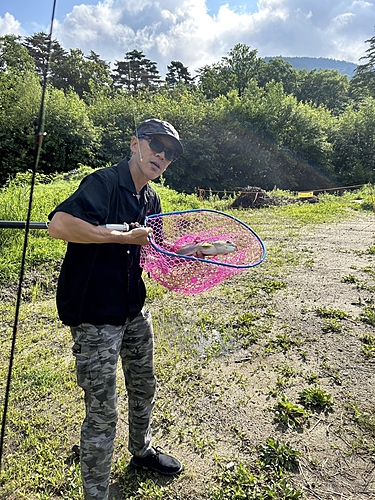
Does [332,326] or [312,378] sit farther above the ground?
[332,326]

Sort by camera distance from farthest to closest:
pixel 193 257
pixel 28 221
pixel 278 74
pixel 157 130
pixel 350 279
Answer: pixel 278 74, pixel 350 279, pixel 193 257, pixel 157 130, pixel 28 221

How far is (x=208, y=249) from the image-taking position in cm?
198

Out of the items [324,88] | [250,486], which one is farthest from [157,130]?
[324,88]

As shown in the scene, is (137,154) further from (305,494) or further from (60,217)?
(305,494)

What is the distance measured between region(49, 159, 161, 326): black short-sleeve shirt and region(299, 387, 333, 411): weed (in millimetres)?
1630

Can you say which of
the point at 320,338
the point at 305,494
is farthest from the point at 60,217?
the point at 320,338

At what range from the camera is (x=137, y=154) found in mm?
1671

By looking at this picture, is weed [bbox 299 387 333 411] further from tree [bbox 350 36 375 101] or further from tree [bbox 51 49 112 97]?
tree [bbox 350 36 375 101]

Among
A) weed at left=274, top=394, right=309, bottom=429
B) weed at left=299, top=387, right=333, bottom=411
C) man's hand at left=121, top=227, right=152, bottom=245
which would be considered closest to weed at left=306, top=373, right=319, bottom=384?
weed at left=299, top=387, right=333, bottom=411

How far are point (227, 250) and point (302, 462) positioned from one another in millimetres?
1330

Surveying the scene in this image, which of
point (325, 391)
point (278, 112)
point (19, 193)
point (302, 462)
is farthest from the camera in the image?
point (278, 112)

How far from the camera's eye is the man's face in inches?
65.1

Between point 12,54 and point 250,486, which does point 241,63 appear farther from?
point 250,486

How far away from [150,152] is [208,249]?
603mm
